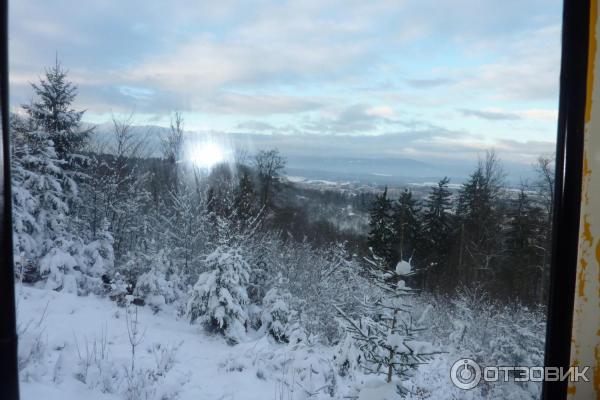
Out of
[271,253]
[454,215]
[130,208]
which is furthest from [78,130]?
[454,215]

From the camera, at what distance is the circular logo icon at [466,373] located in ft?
5.23

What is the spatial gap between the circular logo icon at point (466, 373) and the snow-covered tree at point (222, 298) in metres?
3.13

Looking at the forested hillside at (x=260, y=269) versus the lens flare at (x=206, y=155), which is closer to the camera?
the forested hillside at (x=260, y=269)

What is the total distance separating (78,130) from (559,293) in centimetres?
680

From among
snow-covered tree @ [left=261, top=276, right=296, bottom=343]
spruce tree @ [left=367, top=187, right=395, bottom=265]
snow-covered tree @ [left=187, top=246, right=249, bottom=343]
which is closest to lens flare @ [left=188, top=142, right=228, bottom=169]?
snow-covered tree @ [left=187, top=246, right=249, bottom=343]

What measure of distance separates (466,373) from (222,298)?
3402 mm

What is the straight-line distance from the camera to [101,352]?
2332mm

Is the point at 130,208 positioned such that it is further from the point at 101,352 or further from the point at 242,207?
the point at 101,352

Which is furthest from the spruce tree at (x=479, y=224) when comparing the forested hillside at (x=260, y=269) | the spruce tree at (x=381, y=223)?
the spruce tree at (x=381, y=223)

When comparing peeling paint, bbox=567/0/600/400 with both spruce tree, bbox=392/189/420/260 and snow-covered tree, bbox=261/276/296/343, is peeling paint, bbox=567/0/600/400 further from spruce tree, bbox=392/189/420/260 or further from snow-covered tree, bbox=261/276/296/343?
spruce tree, bbox=392/189/420/260

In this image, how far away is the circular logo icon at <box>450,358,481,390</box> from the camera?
5.23 ft

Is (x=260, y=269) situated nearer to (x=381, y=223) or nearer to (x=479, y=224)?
(x=381, y=223)

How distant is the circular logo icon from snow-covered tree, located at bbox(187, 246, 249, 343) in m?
3.13

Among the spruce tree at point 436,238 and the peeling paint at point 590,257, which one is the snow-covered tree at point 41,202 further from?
the spruce tree at point 436,238
